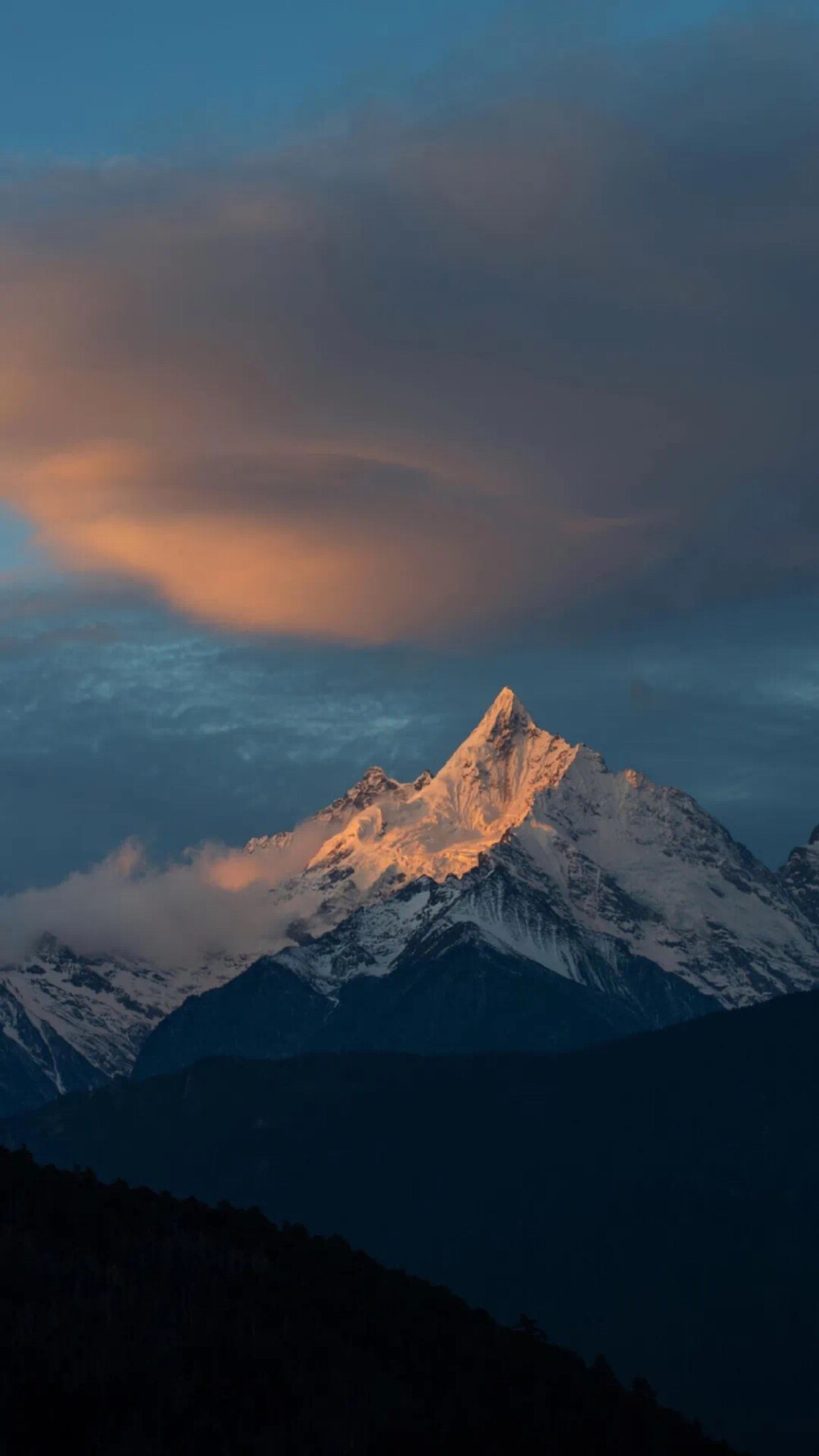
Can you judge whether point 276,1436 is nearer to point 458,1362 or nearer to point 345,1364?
point 345,1364

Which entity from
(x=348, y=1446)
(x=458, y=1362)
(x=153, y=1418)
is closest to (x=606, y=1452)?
(x=458, y=1362)

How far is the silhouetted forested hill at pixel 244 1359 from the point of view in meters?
145

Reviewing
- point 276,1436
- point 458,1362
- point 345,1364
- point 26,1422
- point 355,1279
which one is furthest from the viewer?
point 355,1279

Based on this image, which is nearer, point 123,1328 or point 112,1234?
point 123,1328

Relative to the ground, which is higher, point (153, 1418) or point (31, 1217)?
point (31, 1217)

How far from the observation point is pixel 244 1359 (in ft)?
525

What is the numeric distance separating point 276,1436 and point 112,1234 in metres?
42.5

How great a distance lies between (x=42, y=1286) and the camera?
16800 centimetres

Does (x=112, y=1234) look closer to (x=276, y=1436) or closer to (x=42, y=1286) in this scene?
(x=42, y=1286)

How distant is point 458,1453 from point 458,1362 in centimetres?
2414

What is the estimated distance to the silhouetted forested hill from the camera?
145375 mm

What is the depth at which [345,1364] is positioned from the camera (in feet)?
545

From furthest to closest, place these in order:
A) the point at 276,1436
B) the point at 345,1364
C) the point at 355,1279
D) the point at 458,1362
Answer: the point at 355,1279 → the point at 458,1362 → the point at 345,1364 → the point at 276,1436

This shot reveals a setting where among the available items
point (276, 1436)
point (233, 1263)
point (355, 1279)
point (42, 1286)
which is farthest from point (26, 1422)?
point (355, 1279)
